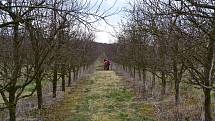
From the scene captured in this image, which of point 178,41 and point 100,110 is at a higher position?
point 178,41

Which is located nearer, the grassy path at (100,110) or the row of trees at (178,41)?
the row of trees at (178,41)

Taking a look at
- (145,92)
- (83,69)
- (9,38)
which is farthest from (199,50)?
(83,69)

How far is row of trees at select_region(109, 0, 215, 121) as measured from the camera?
16.5 feet

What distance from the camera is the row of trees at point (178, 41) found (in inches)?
198

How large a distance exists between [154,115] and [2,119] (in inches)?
197

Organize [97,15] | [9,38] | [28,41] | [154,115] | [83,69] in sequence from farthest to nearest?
[83,69] < [154,115] < [28,41] < [9,38] < [97,15]

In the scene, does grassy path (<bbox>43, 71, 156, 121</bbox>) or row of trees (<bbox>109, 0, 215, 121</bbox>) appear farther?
grassy path (<bbox>43, 71, 156, 121</bbox>)

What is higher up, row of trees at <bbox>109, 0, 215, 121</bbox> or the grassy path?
row of trees at <bbox>109, 0, 215, 121</bbox>

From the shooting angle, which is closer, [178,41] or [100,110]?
[178,41]

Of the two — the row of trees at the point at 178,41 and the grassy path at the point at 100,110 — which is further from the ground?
the row of trees at the point at 178,41

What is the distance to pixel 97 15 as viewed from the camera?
5215mm

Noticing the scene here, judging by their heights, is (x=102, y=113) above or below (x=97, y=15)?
below

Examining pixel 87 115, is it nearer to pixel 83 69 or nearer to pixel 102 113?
pixel 102 113

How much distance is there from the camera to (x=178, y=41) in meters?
9.96
